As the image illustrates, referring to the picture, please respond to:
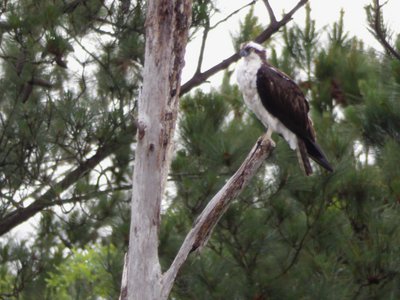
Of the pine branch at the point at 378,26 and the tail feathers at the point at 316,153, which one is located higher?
the pine branch at the point at 378,26

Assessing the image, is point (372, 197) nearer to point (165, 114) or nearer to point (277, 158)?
point (277, 158)

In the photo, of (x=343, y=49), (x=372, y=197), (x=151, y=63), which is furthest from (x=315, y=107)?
(x=151, y=63)

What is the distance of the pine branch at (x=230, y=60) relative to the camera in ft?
24.9

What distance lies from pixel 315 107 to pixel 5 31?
2.30 metres

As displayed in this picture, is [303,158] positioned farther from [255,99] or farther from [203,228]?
[203,228]

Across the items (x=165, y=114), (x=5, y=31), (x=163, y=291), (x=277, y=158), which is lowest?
(x=163, y=291)

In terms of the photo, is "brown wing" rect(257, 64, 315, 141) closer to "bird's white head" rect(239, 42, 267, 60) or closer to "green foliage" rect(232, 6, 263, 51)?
"bird's white head" rect(239, 42, 267, 60)

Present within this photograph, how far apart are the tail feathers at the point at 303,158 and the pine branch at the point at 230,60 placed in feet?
3.76

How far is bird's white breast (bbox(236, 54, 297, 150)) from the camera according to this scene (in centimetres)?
660

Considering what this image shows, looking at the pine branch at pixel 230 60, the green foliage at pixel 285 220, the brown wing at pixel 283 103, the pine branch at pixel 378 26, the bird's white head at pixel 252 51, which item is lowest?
the green foliage at pixel 285 220

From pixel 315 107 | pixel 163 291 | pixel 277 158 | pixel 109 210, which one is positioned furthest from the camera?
pixel 315 107

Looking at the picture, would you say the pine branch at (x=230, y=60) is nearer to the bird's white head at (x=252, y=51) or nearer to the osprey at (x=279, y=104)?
the bird's white head at (x=252, y=51)

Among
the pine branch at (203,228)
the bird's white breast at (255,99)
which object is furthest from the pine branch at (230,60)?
the pine branch at (203,228)

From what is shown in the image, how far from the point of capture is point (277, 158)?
22.8ft
